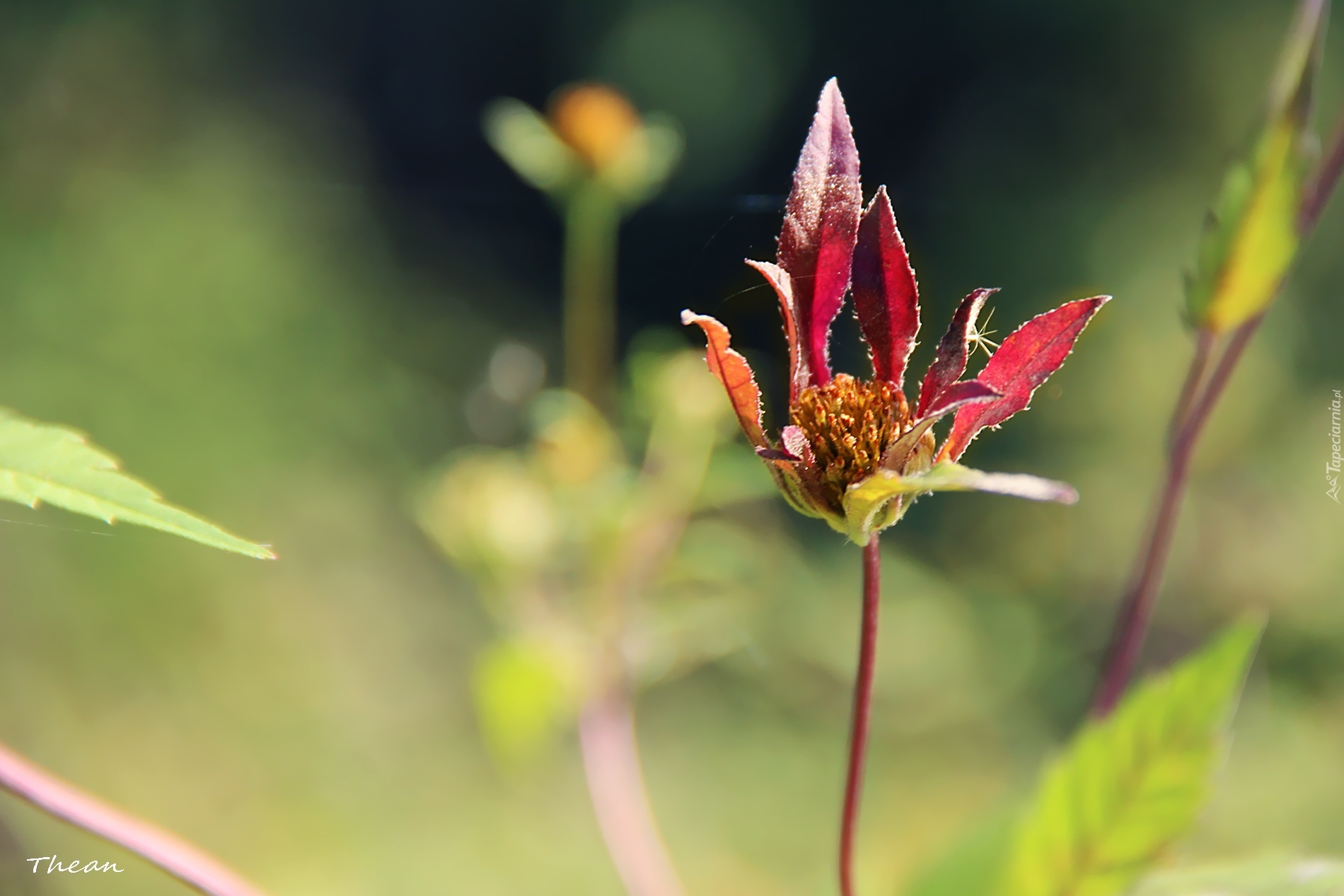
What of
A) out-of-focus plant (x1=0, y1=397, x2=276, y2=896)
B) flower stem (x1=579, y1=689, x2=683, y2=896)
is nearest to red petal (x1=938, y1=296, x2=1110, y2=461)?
out-of-focus plant (x1=0, y1=397, x2=276, y2=896)

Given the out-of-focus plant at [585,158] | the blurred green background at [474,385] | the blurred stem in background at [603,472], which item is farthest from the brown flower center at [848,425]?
the blurred green background at [474,385]

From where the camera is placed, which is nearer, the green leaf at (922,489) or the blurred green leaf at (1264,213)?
the green leaf at (922,489)

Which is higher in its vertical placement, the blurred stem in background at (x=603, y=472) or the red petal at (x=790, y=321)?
the blurred stem in background at (x=603, y=472)

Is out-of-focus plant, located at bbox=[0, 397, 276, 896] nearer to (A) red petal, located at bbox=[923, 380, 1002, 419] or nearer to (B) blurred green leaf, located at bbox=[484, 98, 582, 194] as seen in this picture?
(A) red petal, located at bbox=[923, 380, 1002, 419]

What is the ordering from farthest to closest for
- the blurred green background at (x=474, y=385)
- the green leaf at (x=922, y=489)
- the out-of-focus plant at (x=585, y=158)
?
the blurred green background at (x=474, y=385) → the out-of-focus plant at (x=585, y=158) → the green leaf at (x=922, y=489)

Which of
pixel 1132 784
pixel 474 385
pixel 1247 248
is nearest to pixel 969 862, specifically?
pixel 1132 784

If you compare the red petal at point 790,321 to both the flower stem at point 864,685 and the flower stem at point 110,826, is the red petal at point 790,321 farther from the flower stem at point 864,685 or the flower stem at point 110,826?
the flower stem at point 110,826
